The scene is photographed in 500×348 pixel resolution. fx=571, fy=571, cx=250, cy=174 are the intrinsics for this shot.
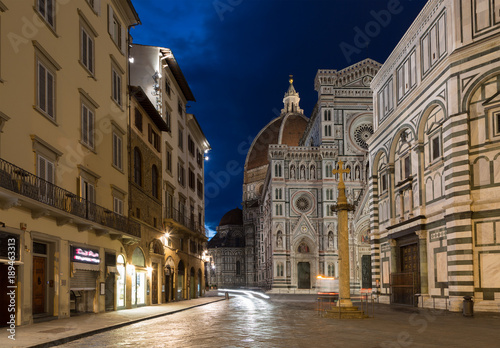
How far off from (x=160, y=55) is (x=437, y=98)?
20.8 m

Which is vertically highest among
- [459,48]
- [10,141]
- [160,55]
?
[160,55]

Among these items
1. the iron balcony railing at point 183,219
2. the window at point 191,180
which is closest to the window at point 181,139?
the window at point 191,180

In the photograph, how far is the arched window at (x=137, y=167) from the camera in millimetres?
34781

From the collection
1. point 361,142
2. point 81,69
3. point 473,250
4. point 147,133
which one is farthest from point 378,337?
point 361,142

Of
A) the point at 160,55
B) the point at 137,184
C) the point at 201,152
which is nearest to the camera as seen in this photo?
the point at 137,184

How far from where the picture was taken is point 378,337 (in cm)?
1590

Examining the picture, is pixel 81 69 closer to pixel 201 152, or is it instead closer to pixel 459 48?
pixel 459 48

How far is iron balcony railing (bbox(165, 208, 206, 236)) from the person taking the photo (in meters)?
42.8

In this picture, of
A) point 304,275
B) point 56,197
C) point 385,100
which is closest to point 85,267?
point 56,197

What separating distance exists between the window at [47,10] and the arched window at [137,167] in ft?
42.2

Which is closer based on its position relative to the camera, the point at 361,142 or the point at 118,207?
the point at 118,207

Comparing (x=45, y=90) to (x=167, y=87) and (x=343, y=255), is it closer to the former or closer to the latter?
(x=343, y=255)

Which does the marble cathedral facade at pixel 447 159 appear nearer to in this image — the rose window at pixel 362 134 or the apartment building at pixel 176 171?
the apartment building at pixel 176 171

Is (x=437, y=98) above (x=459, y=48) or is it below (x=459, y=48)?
below
